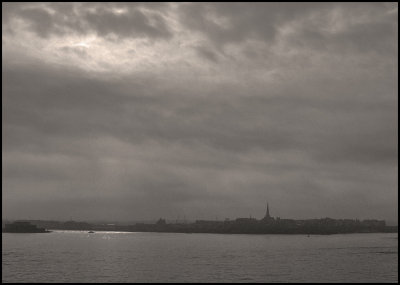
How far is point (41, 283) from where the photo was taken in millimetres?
63156

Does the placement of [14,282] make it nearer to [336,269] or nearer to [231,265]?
[231,265]

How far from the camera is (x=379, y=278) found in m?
71.8

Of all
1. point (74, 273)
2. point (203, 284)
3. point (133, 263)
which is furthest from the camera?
point (133, 263)

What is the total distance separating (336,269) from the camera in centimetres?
8400

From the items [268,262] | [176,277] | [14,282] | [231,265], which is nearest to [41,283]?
[14,282]

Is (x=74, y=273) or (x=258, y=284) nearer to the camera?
(x=258, y=284)

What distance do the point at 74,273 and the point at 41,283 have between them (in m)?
12.3

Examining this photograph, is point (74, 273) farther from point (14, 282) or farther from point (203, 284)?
point (203, 284)

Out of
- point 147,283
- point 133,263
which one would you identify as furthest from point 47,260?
point 147,283

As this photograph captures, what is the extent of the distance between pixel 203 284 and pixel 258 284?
7.01m

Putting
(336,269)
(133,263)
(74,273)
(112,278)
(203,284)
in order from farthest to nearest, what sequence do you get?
(133,263)
(336,269)
(74,273)
(112,278)
(203,284)

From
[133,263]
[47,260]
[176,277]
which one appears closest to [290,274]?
[176,277]

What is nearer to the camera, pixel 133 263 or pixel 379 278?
pixel 379 278

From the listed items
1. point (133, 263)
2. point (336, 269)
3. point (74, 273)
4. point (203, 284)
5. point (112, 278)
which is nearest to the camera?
point (203, 284)
